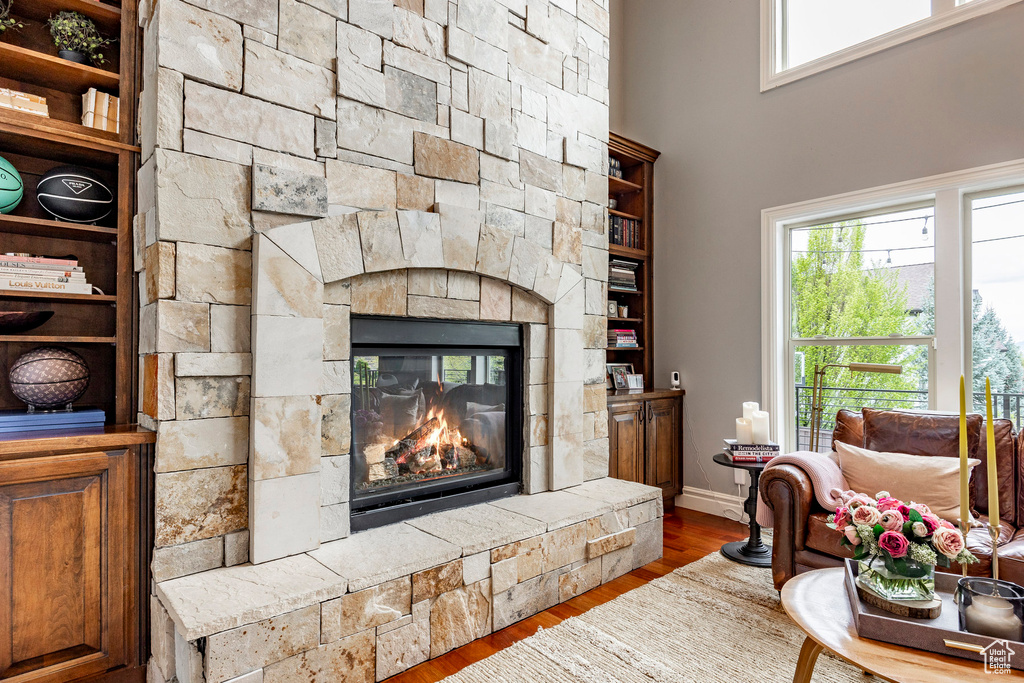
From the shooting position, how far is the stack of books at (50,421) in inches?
75.2

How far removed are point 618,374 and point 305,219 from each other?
2.59 metres

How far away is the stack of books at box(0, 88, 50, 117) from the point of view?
6.71 ft

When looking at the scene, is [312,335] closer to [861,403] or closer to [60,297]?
[60,297]

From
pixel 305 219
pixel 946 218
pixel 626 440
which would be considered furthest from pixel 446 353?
pixel 946 218

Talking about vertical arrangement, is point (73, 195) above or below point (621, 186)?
below

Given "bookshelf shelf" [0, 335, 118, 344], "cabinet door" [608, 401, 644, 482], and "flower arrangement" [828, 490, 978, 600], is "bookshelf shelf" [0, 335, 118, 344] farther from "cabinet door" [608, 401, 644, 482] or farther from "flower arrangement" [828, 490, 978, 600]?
"cabinet door" [608, 401, 644, 482]

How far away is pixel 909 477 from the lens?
8.34ft

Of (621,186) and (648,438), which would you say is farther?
(621,186)

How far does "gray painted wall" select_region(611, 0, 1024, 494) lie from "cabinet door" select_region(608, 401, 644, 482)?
1.82 feet

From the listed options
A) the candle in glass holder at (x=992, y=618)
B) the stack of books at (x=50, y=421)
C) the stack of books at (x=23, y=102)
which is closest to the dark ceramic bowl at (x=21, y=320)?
the stack of books at (x=50, y=421)

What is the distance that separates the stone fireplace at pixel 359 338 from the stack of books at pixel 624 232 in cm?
105

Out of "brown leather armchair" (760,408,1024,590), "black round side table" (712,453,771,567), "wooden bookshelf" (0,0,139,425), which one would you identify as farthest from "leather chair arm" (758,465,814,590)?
"wooden bookshelf" (0,0,139,425)

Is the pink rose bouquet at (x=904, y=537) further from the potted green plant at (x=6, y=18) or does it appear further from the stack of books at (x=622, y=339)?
the potted green plant at (x=6, y=18)

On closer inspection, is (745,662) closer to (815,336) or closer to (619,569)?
(619,569)
